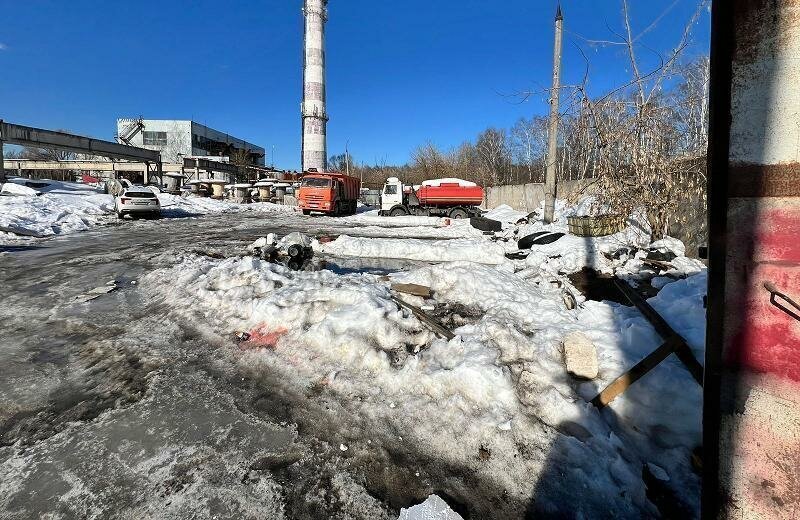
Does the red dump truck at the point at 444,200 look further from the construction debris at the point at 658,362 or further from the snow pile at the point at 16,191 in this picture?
the snow pile at the point at 16,191

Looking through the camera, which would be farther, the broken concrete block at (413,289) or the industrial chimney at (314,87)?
the industrial chimney at (314,87)

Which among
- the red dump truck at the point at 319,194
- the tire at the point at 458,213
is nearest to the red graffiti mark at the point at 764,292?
the tire at the point at 458,213

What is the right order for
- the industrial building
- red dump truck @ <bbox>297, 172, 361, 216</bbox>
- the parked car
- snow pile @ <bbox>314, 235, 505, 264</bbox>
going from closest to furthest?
snow pile @ <bbox>314, 235, 505, 264</bbox>
the parked car
red dump truck @ <bbox>297, 172, 361, 216</bbox>
the industrial building

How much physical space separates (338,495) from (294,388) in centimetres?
129

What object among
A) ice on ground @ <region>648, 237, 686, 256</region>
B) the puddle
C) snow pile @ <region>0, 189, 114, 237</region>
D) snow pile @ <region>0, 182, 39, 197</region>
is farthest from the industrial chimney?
the puddle

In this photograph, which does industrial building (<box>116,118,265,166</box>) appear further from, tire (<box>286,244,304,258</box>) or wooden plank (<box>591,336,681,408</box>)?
wooden plank (<box>591,336,681,408</box>)

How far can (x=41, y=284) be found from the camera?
21.9 ft

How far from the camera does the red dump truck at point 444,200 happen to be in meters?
22.2

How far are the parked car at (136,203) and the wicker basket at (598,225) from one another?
2048 centimetres

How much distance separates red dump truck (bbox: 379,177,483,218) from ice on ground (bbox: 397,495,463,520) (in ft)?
65.1

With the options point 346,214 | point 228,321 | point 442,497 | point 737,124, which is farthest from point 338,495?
point 346,214

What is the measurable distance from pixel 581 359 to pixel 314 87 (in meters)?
43.5

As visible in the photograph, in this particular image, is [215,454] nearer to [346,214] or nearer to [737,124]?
[737,124]

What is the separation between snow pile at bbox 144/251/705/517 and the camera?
2.46 m
